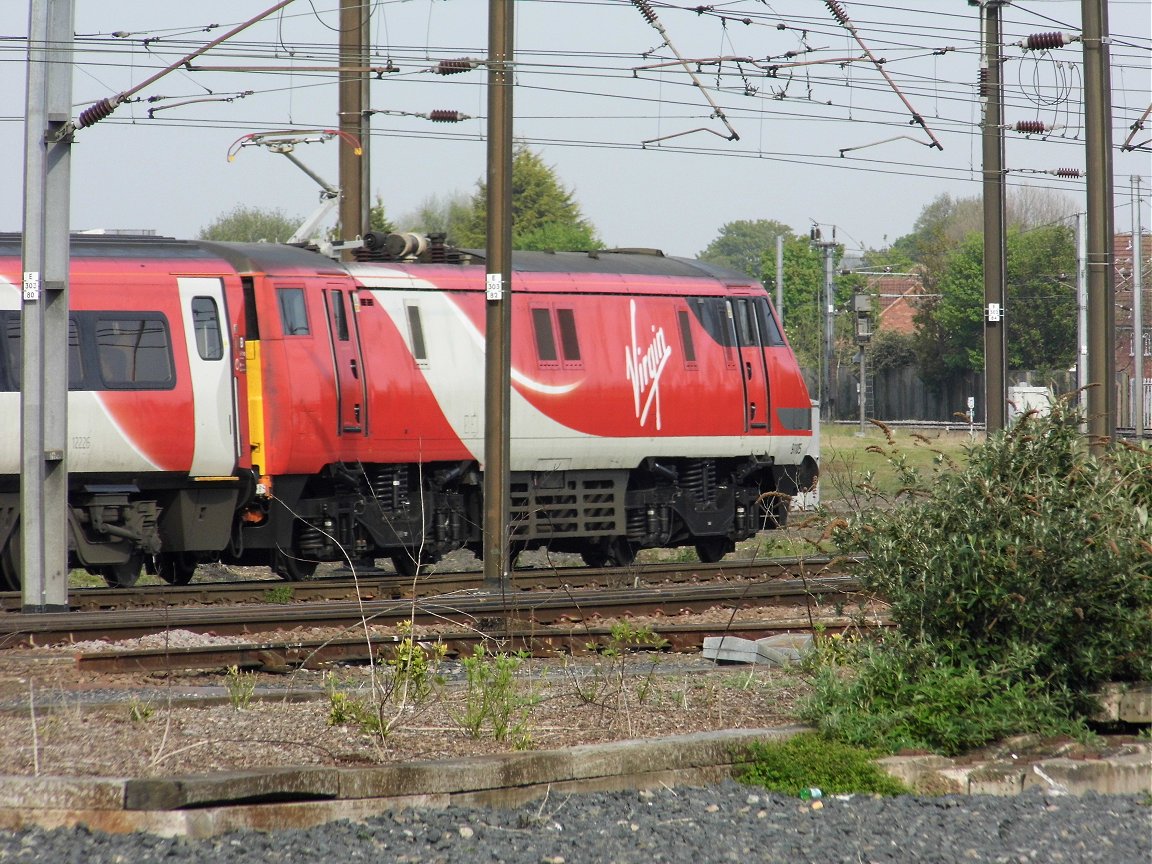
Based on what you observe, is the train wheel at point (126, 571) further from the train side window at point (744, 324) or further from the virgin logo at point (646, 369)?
the train side window at point (744, 324)

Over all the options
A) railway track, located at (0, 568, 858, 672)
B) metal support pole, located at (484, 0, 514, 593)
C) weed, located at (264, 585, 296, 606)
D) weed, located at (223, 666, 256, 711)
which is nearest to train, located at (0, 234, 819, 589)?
metal support pole, located at (484, 0, 514, 593)

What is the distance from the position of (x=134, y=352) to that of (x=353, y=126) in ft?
18.2

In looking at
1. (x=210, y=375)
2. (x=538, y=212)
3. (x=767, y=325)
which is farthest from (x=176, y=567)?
(x=538, y=212)

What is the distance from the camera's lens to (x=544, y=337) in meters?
15.9

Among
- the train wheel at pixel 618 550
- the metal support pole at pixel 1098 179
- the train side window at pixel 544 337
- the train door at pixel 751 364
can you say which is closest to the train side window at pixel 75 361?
the train side window at pixel 544 337

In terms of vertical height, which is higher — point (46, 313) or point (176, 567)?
point (46, 313)

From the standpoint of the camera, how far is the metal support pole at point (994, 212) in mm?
17016

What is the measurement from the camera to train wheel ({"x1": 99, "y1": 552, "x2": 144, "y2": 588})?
14307 millimetres

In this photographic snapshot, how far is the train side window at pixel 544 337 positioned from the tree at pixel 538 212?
6378 cm

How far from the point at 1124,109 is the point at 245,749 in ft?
62.0

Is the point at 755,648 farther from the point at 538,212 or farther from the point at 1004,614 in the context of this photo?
the point at 538,212

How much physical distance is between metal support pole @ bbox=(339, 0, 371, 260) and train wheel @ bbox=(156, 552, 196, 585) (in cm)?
467

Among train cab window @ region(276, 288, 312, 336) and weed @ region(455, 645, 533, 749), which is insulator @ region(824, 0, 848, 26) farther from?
weed @ region(455, 645, 533, 749)


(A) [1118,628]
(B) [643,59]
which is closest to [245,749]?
(A) [1118,628]
